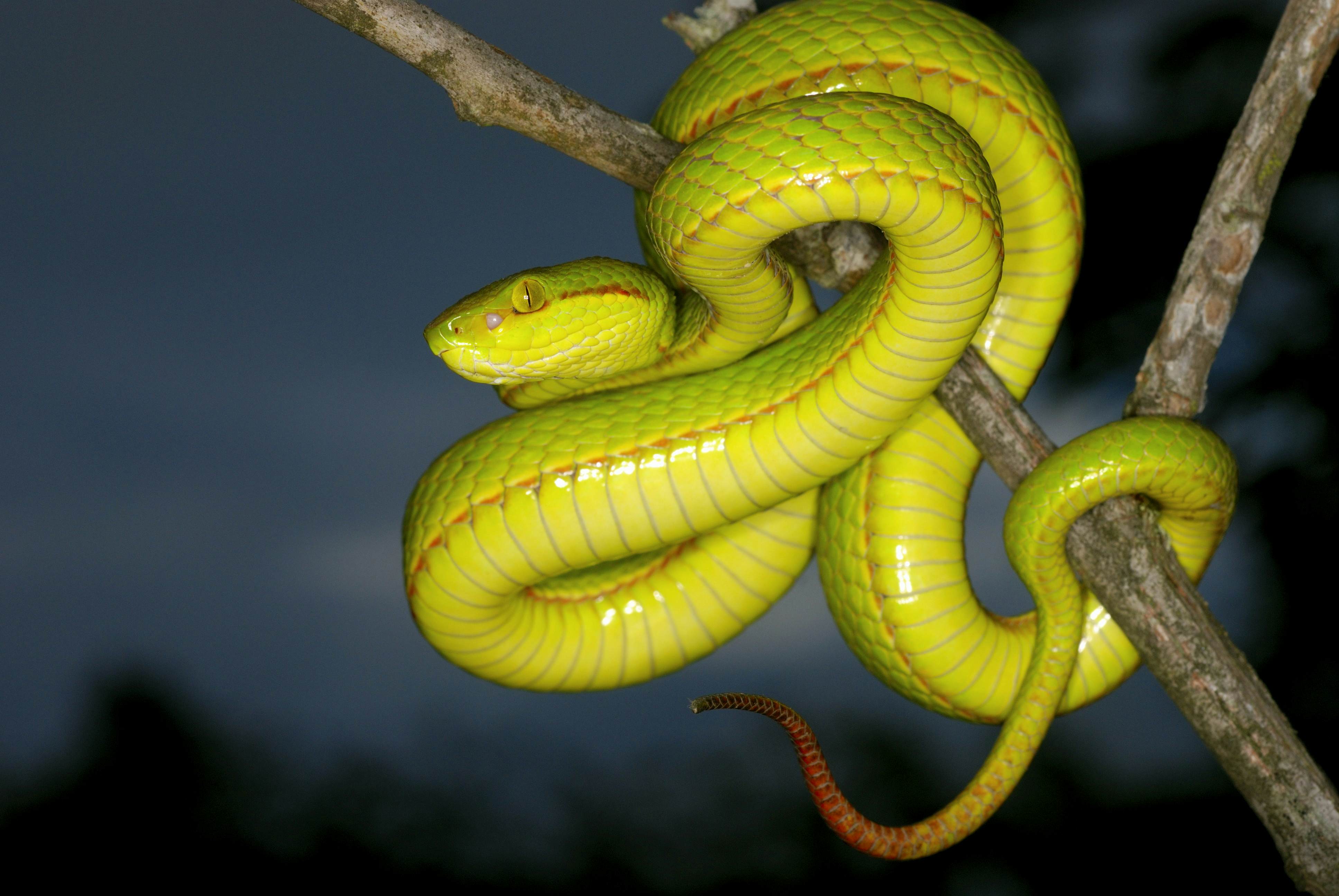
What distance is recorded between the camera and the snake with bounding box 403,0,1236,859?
4.76 ft

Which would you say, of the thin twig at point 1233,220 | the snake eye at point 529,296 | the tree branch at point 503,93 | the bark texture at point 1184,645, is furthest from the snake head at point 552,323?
the thin twig at point 1233,220

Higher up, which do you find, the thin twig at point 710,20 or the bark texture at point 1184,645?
the thin twig at point 710,20

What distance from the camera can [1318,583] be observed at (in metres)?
3.87

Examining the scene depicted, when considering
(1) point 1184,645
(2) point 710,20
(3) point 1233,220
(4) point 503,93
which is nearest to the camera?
(4) point 503,93

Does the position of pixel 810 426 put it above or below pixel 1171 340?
below

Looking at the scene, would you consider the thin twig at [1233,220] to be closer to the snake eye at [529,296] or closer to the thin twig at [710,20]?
the thin twig at [710,20]

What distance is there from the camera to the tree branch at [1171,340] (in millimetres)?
1593

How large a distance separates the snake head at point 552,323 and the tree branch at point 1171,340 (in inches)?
8.0

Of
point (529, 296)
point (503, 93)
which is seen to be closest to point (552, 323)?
point (529, 296)

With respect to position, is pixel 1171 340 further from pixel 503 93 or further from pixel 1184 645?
pixel 503 93

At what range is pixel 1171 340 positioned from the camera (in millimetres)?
1967

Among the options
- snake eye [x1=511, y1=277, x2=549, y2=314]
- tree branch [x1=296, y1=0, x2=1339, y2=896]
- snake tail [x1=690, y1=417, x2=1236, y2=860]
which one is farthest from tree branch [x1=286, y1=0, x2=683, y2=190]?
snake tail [x1=690, y1=417, x2=1236, y2=860]

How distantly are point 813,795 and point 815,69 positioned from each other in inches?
51.6

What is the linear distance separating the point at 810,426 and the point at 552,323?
19.2 inches
